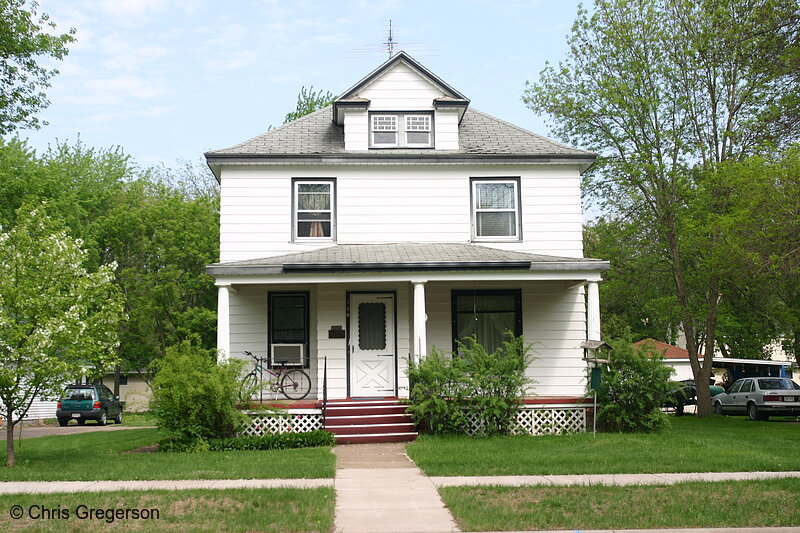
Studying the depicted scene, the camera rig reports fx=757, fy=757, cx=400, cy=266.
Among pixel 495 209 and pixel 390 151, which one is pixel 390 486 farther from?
pixel 390 151

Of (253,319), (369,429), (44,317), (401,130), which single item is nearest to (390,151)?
(401,130)

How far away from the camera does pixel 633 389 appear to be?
1530 cm

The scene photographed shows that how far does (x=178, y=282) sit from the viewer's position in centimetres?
3475

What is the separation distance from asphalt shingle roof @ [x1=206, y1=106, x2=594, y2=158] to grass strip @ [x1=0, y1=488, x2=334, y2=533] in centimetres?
1064

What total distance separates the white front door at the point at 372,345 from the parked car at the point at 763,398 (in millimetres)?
15225

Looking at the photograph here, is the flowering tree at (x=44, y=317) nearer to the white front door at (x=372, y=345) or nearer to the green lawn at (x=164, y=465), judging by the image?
the green lawn at (x=164, y=465)

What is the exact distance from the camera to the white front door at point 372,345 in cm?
1736

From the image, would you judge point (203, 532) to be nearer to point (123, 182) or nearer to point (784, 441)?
point (784, 441)

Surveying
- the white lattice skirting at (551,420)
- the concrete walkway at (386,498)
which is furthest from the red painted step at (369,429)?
the white lattice skirting at (551,420)

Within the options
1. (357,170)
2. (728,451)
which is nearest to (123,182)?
(357,170)

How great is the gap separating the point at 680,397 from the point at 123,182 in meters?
30.9

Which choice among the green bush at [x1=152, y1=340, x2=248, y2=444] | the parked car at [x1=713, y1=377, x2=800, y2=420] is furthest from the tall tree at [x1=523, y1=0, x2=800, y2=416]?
the green bush at [x1=152, y1=340, x2=248, y2=444]

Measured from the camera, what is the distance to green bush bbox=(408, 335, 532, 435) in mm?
14820

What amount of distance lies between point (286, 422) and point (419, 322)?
11.3ft
